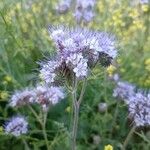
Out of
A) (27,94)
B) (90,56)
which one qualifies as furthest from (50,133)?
(90,56)

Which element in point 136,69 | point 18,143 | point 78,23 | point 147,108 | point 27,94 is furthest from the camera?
point 78,23

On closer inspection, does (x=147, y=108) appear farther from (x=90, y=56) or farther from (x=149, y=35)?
(x=149, y=35)

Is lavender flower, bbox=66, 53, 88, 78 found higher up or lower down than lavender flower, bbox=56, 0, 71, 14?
lower down

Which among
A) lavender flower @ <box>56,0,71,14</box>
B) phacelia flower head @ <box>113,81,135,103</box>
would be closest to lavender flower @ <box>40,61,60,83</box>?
phacelia flower head @ <box>113,81,135,103</box>

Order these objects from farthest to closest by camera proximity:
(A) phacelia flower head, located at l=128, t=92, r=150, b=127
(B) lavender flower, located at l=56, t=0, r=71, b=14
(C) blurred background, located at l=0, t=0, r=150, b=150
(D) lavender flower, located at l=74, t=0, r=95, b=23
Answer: (B) lavender flower, located at l=56, t=0, r=71, b=14 < (D) lavender flower, located at l=74, t=0, r=95, b=23 < (C) blurred background, located at l=0, t=0, r=150, b=150 < (A) phacelia flower head, located at l=128, t=92, r=150, b=127

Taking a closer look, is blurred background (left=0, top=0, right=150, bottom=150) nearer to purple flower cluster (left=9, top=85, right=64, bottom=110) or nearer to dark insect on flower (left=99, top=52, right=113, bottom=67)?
purple flower cluster (left=9, top=85, right=64, bottom=110)

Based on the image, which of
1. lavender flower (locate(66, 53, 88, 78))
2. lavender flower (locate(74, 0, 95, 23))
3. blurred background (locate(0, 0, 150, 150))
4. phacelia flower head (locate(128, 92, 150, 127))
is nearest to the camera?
lavender flower (locate(66, 53, 88, 78))
